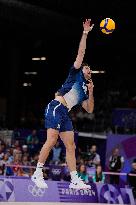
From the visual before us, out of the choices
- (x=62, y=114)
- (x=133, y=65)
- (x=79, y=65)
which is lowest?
(x=62, y=114)

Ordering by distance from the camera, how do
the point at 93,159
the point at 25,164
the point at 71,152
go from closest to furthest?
1. the point at 71,152
2. the point at 25,164
3. the point at 93,159

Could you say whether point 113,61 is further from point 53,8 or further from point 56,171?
point 56,171

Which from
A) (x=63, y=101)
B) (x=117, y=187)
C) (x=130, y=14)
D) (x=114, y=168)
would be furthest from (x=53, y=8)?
(x=63, y=101)

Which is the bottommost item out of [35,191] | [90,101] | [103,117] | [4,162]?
[35,191]

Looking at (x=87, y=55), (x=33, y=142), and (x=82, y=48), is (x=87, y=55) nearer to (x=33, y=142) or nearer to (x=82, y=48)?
(x=33, y=142)

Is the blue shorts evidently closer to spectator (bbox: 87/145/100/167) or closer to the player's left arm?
the player's left arm

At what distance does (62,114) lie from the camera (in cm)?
1000

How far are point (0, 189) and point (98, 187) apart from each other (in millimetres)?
2926

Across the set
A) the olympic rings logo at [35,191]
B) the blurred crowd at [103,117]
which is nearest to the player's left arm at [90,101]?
the olympic rings logo at [35,191]

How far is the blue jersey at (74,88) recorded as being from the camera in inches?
396

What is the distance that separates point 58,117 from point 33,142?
14524mm

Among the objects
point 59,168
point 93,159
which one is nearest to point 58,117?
point 59,168

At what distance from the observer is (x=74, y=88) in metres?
10.1

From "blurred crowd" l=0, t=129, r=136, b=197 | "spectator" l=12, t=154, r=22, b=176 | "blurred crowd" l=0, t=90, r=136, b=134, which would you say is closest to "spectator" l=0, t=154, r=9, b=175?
"blurred crowd" l=0, t=129, r=136, b=197
